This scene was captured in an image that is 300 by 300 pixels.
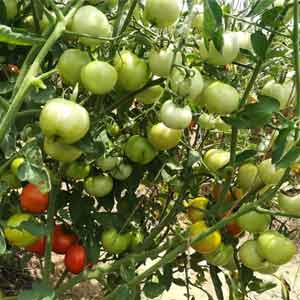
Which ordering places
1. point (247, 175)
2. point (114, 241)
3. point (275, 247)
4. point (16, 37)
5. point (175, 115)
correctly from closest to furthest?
point (16, 37) < point (175, 115) < point (275, 247) < point (247, 175) < point (114, 241)

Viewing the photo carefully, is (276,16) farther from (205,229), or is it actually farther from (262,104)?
(205,229)

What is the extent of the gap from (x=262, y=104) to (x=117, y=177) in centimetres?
38

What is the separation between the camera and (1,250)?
91 centimetres

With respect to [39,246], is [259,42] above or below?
above

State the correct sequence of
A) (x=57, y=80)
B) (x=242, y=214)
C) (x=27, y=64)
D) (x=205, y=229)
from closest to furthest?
(x=27, y=64) → (x=242, y=214) → (x=205, y=229) → (x=57, y=80)

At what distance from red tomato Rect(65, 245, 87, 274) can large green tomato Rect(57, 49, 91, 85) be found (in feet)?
1.58

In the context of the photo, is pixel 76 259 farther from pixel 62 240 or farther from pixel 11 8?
pixel 11 8

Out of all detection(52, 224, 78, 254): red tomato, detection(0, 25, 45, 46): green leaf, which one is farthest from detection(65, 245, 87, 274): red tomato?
detection(0, 25, 45, 46): green leaf

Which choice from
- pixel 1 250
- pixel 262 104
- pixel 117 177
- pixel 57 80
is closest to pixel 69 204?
pixel 117 177

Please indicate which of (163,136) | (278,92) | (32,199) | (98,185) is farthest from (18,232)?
(278,92)

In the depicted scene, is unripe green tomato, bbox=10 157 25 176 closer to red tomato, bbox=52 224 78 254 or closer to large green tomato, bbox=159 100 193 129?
large green tomato, bbox=159 100 193 129

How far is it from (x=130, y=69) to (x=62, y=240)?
21.1 inches

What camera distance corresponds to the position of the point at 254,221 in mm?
1088

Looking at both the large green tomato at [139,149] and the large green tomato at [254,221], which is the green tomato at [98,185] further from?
the large green tomato at [254,221]
